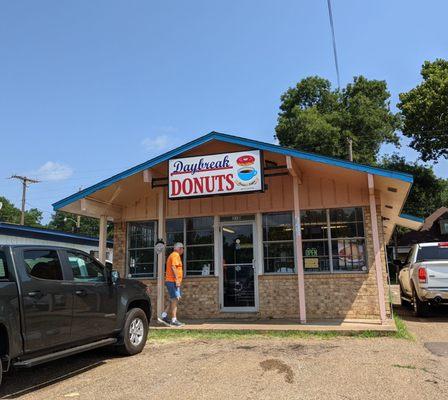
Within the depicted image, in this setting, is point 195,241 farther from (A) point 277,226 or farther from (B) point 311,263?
(B) point 311,263

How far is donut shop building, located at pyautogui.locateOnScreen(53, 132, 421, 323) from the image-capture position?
10484 mm

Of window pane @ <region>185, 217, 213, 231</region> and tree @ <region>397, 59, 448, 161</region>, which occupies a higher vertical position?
tree @ <region>397, 59, 448, 161</region>

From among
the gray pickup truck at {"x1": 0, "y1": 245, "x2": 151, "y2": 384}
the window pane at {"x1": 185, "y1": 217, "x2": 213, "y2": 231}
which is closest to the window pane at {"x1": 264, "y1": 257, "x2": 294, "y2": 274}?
the window pane at {"x1": 185, "y1": 217, "x2": 213, "y2": 231}

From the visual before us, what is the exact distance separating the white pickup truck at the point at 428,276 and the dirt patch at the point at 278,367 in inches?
222

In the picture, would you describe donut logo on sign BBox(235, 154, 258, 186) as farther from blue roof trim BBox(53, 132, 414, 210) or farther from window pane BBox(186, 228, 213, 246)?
window pane BBox(186, 228, 213, 246)

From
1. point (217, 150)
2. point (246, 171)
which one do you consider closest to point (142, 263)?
point (217, 150)

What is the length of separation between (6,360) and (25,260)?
1241 millimetres

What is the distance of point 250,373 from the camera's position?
6398mm

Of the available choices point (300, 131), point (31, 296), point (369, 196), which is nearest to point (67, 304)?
point (31, 296)

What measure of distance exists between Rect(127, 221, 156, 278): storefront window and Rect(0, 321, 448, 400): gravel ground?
4.65 metres

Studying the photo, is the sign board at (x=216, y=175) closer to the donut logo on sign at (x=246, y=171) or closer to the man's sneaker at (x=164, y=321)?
the donut logo on sign at (x=246, y=171)

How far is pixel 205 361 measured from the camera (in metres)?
7.23

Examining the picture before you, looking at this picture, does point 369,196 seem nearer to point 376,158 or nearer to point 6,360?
point 6,360

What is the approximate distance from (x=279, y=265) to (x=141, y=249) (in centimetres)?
400
